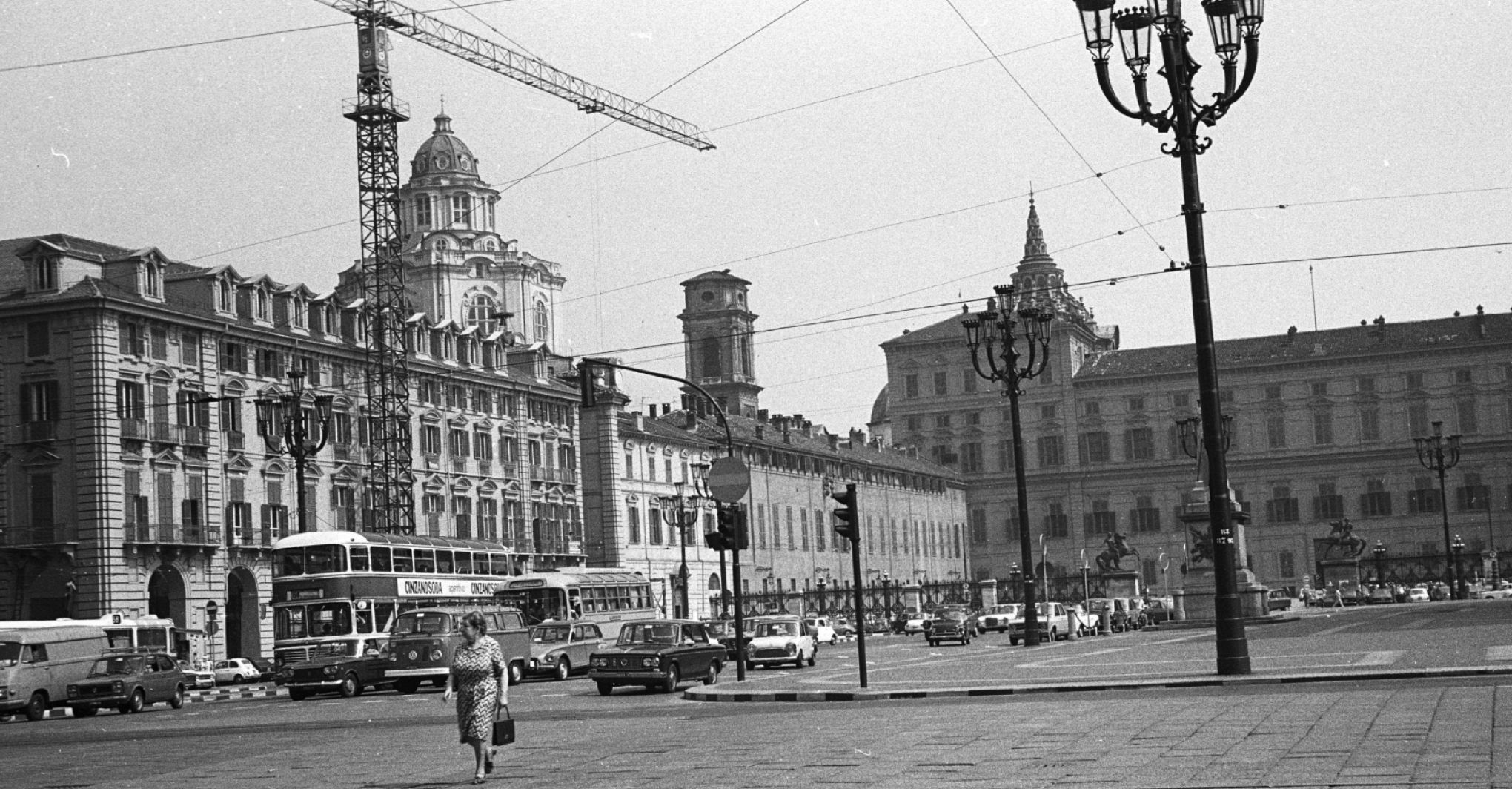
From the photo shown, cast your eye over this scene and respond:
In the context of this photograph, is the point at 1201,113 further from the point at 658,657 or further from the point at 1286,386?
the point at 1286,386

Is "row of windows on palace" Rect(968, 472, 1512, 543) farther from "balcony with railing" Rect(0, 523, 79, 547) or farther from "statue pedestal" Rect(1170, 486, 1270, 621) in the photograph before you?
"balcony with railing" Rect(0, 523, 79, 547)

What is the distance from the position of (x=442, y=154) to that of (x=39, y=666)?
86122 mm

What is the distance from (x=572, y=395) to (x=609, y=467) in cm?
421

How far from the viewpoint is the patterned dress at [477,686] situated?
50.3 feet

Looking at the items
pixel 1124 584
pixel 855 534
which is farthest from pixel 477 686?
pixel 1124 584

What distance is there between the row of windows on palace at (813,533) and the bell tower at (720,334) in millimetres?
14976

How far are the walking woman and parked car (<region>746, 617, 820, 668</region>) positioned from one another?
29.0 metres

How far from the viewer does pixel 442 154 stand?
121125mm

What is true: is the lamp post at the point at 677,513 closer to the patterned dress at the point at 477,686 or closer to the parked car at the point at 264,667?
the parked car at the point at 264,667

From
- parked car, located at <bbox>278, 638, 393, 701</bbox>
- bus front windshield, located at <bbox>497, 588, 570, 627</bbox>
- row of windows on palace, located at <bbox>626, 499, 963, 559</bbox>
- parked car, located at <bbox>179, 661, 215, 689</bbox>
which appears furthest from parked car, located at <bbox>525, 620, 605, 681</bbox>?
row of windows on palace, located at <bbox>626, 499, 963, 559</bbox>

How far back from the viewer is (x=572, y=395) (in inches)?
3664

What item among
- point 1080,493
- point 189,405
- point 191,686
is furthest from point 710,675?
point 1080,493

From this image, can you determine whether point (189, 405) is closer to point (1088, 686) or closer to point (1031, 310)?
point (1031, 310)

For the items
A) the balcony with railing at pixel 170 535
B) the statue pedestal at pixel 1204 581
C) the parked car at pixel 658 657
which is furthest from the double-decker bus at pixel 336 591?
the statue pedestal at pixel 1204 581
